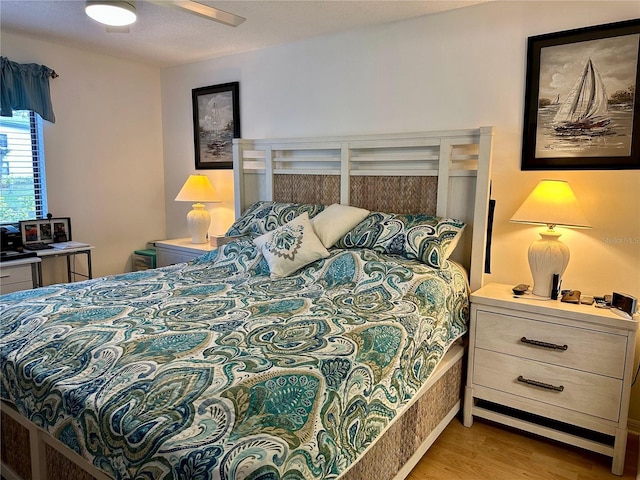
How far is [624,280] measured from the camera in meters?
2.35

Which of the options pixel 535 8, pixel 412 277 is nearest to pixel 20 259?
pixel 412 277

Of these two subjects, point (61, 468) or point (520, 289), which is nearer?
point (61, 468)

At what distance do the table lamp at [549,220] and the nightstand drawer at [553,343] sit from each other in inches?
8.7

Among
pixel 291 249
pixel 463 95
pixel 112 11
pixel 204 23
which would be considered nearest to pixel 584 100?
pixel 463 95

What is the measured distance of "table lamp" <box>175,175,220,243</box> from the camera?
3850 mm

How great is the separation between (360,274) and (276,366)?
1080 millimetres

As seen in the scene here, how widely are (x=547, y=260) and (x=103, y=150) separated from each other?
12.2ft

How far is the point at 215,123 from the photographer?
4.04 m

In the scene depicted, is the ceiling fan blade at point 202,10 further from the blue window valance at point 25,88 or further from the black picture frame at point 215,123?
the blue window valance at point 25,88

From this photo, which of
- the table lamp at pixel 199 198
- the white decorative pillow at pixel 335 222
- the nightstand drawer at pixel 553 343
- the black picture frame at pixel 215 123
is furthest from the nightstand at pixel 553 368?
the black picture frame at pixel 215 123

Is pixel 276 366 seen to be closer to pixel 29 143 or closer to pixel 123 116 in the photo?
pixel 29 143

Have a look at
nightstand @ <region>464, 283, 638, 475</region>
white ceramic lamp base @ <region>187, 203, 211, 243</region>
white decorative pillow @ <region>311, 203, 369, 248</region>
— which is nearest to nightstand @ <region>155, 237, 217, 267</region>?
white ceramic lamp base @ <region>187, 203, 211, 243</region>

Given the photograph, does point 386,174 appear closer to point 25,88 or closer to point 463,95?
point 463,95

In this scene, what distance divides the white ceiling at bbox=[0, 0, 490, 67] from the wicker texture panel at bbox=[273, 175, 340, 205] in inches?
41.6
